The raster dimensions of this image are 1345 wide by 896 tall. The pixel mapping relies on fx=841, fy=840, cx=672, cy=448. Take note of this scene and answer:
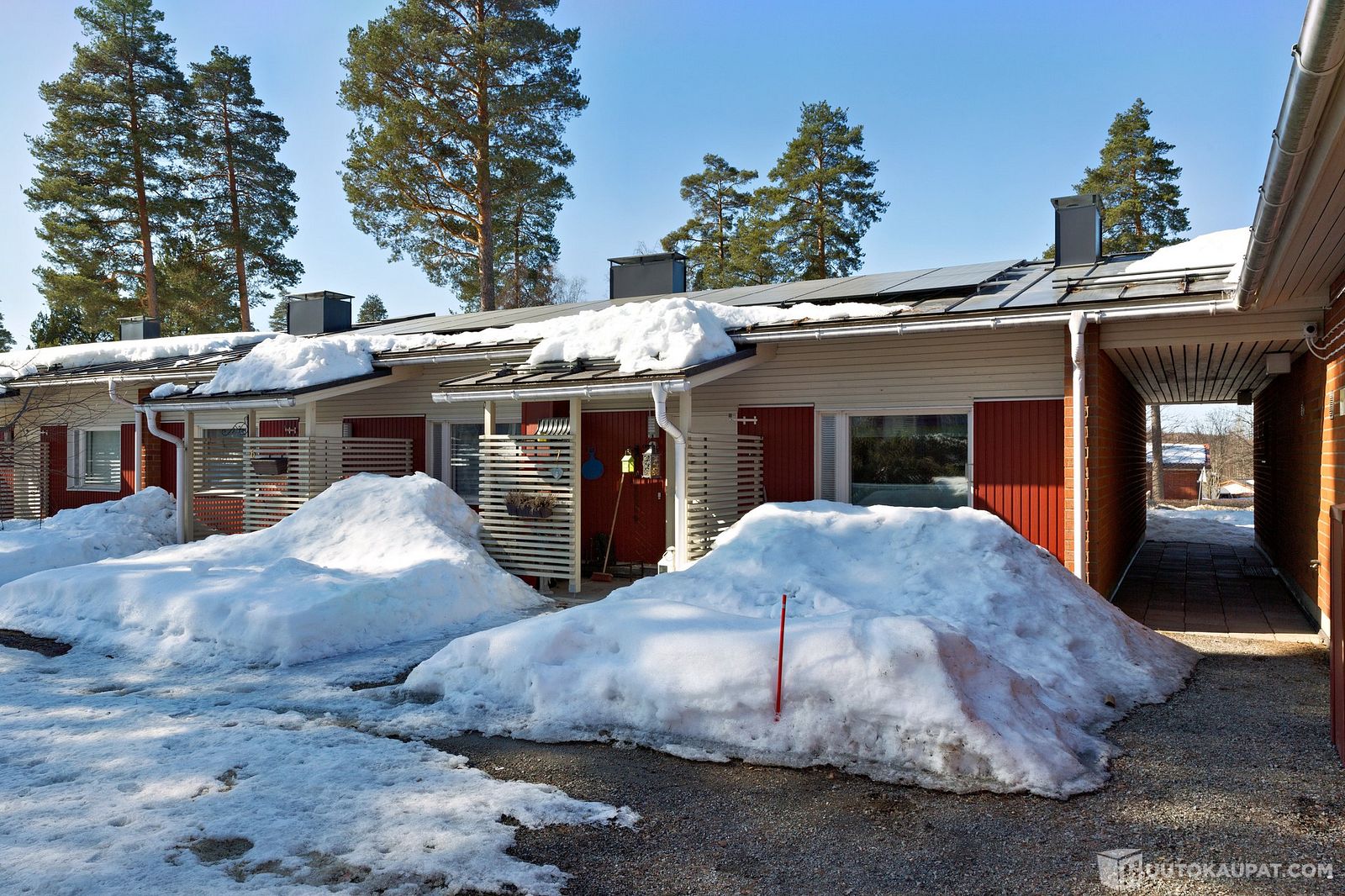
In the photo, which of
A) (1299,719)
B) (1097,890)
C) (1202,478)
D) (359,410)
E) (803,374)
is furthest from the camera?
(1202,478)

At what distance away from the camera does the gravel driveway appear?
10.9ft

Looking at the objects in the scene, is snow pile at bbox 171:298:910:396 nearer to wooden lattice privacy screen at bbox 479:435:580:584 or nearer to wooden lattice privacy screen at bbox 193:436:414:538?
wooden lattice privacy screen at bbox 193:436:414:538

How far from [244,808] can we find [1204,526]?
2112 cm

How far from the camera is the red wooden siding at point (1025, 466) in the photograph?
29.4 feet

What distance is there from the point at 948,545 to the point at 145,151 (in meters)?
26.1

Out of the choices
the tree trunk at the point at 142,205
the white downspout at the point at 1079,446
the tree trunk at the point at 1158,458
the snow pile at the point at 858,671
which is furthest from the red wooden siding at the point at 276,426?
the tree trunk at the point at 1158,458

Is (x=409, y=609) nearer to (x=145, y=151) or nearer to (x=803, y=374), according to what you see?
(x=803, y=374)

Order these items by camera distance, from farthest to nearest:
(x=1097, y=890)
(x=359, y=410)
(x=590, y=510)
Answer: (x=359, y=410) → (x=590, y=510) → (x=1097, y=890)

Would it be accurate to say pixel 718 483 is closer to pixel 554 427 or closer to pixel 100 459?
pixel 554 427

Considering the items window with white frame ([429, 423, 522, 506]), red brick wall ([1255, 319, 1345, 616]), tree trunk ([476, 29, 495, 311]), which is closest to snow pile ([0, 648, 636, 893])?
red brick wall ([1255, 319, 1345, 616])

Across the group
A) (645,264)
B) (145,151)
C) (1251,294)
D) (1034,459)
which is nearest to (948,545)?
(1034,459)

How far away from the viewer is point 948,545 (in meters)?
7.60

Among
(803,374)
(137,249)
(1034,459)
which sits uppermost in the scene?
(137,249)

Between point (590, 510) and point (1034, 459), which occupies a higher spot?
point (1034, 459)
